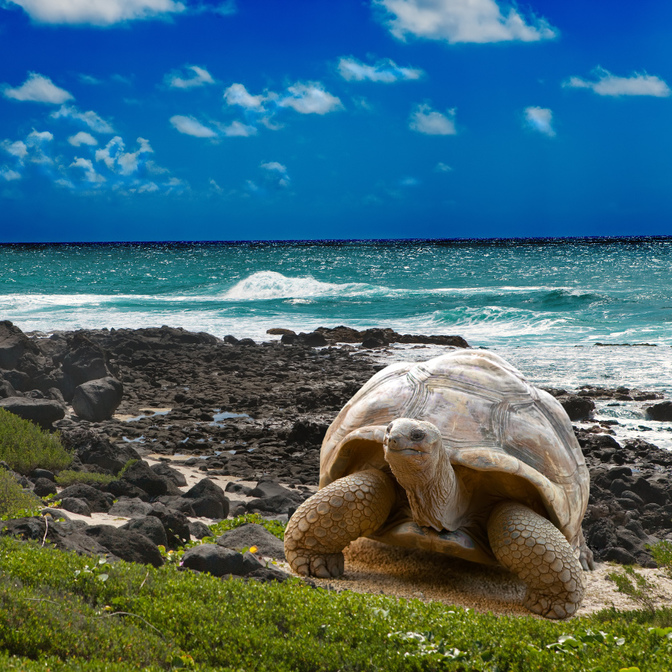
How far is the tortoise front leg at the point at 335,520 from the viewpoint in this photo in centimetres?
473

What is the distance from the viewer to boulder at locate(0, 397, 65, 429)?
972cm

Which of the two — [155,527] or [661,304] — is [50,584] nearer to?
[155,527]

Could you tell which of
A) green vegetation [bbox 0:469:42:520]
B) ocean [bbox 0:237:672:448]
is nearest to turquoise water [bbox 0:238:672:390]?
ocean [bbox 0:237:672:448]

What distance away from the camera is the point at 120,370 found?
15664 mm

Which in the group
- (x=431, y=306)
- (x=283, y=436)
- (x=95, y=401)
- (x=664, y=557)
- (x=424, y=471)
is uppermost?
(x=431, y=306)

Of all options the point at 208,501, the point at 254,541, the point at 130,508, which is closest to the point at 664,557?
the point at 254,541

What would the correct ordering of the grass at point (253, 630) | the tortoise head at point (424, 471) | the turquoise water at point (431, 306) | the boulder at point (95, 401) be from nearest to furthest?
the grass at point (253, 630)
the tortoise head at point (424, 471)
the boulder at point (95, 401)
the turquoise water at point (431, 306)

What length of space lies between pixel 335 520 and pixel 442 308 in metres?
29.6

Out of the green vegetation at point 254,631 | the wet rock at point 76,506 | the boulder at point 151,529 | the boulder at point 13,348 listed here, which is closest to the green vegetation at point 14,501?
the wet rock at point 76,506

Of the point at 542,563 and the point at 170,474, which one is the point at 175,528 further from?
the point at 542,563

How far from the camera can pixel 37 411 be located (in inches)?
386

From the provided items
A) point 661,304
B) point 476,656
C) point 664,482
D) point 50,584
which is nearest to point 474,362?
point 476,656

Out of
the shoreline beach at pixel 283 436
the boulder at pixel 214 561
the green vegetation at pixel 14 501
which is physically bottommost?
the shoreline beach at pixel 283 436

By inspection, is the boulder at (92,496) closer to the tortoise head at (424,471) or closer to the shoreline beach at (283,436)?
the shoreline beach at (283,436)
